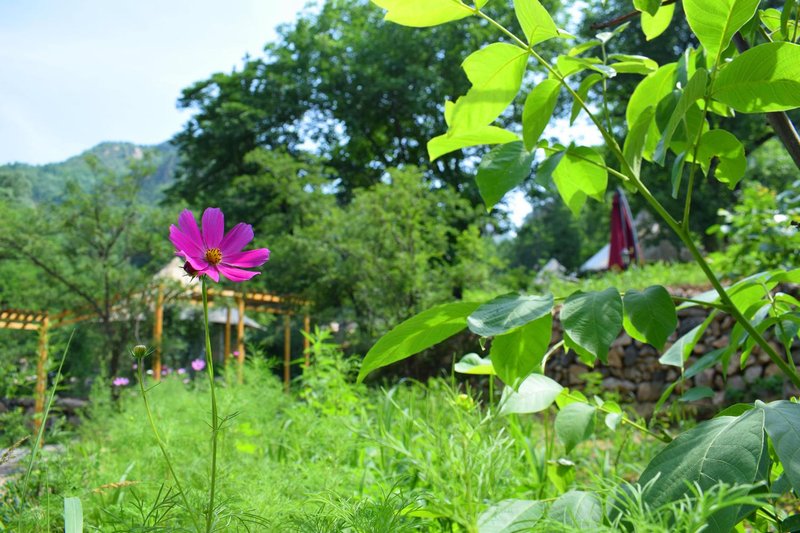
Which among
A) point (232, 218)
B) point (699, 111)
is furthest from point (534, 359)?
point (232, 218)

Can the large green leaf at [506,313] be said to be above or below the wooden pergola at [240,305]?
above

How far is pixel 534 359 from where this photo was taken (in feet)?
2.29

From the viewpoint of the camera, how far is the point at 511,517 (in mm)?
708

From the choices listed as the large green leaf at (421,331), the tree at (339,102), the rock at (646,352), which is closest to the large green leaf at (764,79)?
the large green leaf at (421,331)

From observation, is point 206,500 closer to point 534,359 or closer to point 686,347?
point 534,359

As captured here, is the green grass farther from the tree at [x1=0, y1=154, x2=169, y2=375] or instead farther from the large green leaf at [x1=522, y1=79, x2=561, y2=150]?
the tree at [x1=0, y1=154, x2=169, y2=375]

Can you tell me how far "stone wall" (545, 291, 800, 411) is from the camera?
6426 millimetres

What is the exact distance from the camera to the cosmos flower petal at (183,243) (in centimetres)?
76

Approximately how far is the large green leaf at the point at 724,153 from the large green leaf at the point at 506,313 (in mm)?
370

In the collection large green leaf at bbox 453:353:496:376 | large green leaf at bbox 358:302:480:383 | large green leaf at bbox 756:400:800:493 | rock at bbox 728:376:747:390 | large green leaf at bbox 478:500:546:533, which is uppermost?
large green leaf at bbox 358:302:480:383

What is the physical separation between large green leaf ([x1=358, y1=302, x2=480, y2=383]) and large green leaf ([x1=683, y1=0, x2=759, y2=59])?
1.30 ft

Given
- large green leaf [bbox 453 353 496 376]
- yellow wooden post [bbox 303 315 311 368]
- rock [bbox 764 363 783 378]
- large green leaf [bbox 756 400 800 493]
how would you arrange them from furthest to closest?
rock [bbox 764 363 783 378], yellow wooden post [bbox 303 315 311 368], large green leaf [bbox 453 353 496 376], large green leaf [bbox 756 400 800 493]

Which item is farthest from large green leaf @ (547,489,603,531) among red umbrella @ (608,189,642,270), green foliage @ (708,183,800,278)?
red umbrella @ (608,189,642,270)

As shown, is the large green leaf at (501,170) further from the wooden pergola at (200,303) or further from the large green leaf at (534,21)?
the wooden pergola at (200,303)
